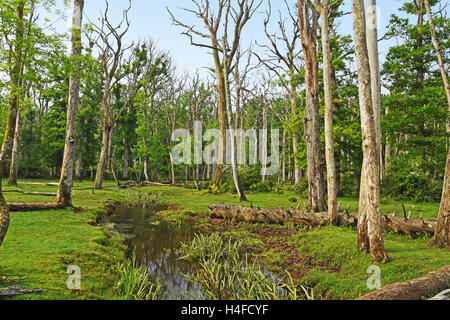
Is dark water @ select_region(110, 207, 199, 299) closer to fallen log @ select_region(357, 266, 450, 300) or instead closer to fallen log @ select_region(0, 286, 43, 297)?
fallen log @ select_region(0, 286, 43, 297)

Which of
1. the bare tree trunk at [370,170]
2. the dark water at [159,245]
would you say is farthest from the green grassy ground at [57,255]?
the bare tree trunk at [370,170]

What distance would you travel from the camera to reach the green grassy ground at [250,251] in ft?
16.6

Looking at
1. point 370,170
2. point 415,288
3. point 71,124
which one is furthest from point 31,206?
point 415,288

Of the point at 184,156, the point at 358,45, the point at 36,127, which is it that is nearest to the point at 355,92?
the point at 358,45

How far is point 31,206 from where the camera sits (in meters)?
10.9

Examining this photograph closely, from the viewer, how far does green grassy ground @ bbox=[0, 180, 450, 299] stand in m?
5.05

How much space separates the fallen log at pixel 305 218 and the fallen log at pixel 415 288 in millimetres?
3696

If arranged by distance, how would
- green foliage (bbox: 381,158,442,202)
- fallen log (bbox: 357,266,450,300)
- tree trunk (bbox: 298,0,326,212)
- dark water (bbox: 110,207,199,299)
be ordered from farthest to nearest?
green foliage (bbox: 381,158,442,202) < tree trunk (bbox: 298,0,326,212) < dark water (bbox: 110,207,199,299) < fallen log (bbox: 357,266,450,300)

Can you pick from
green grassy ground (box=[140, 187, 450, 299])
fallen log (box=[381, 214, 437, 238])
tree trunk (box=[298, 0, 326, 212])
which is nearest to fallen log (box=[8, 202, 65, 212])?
green grassy ground (box=[140, 187, 450, 299])

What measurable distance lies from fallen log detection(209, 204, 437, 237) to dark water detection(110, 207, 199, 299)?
6.27 feet

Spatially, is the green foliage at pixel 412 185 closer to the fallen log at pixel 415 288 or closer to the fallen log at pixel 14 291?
the fallen log at pixel 415 288

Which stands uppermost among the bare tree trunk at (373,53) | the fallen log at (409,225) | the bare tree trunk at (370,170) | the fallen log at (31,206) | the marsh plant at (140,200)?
the bare tree trunk at (373,53)

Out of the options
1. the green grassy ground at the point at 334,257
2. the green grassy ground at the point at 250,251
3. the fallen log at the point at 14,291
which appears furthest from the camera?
the green grassy ground at the point at 334,257
